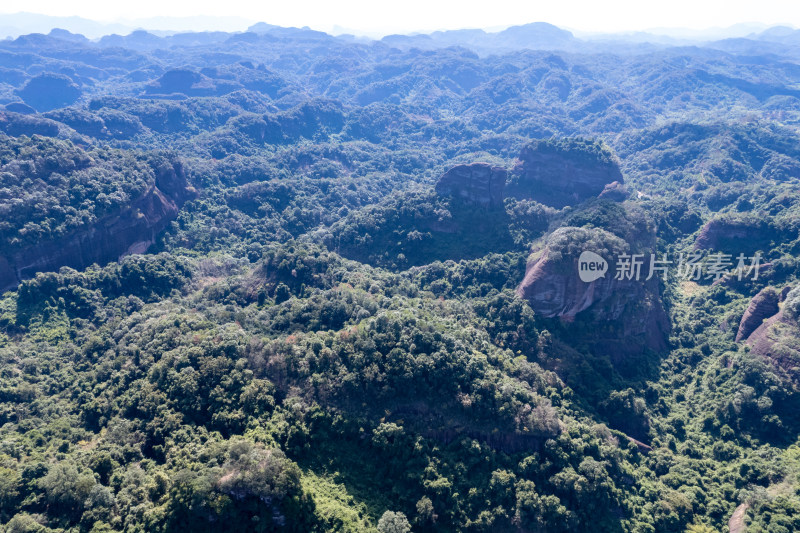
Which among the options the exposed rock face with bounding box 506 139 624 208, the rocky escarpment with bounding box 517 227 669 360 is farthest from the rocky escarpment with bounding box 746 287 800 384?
the exposed rock face with bounding box 506 139 624 208

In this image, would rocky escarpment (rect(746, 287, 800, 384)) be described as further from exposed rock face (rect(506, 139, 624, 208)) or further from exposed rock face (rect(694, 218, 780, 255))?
exposed rock face (rect(506, 139, 624, 208))

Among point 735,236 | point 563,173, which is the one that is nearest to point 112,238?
point 563,173

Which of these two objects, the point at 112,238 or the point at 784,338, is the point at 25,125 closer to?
the point at 112,238

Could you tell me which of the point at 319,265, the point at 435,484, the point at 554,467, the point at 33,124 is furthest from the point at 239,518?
the point at 33,124

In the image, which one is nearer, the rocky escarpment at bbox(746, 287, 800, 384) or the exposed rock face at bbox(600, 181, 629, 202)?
the rocky escarpment at bbox(746, 287, 800, 384)

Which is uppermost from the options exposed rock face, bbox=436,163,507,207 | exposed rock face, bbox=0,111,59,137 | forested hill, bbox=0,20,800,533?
exposed rock face, bbox=0,111,59,137

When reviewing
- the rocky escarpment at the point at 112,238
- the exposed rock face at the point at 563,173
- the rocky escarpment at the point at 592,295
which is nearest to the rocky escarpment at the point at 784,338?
the rocky escarpment at the point at 592,295
